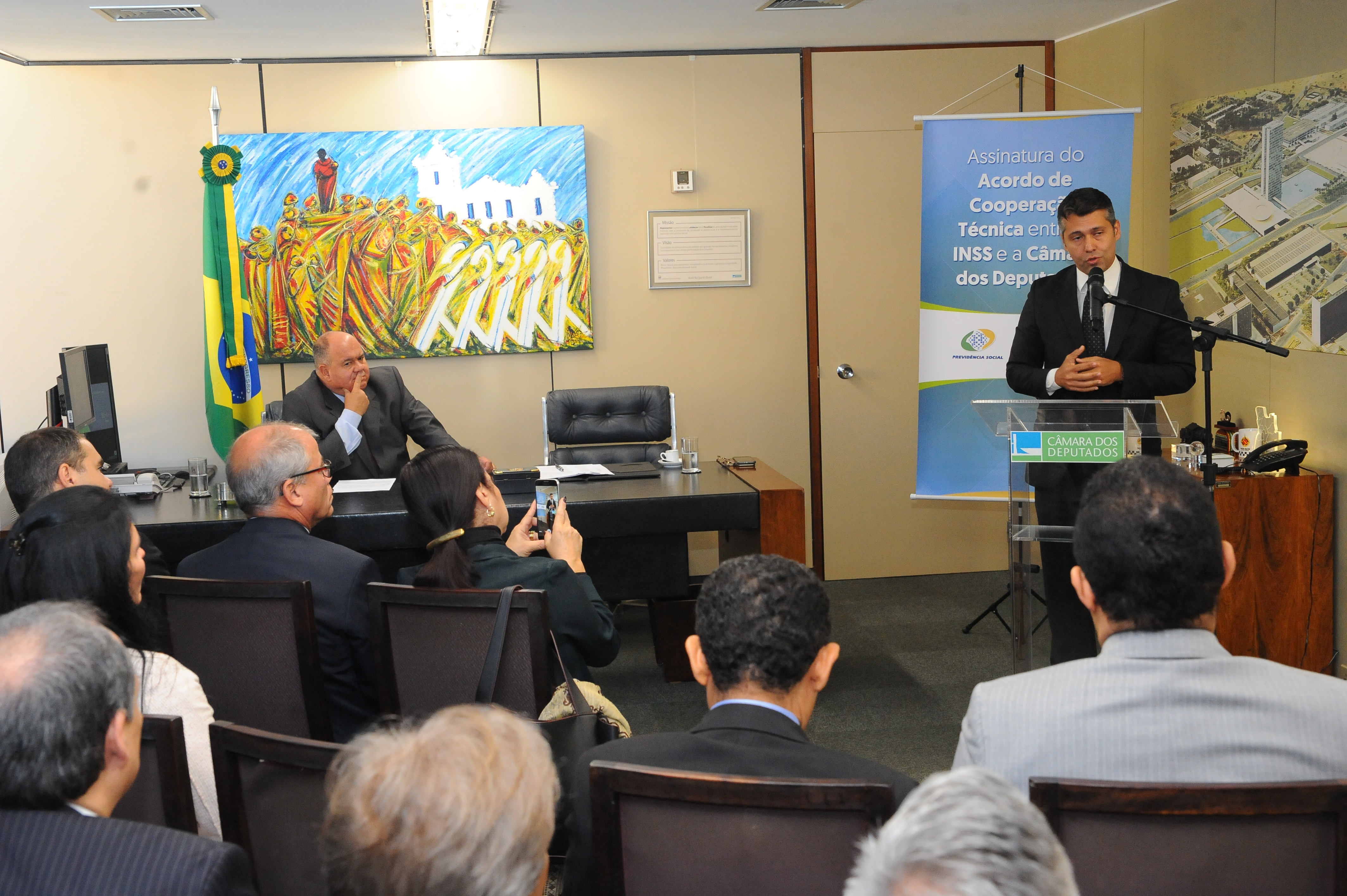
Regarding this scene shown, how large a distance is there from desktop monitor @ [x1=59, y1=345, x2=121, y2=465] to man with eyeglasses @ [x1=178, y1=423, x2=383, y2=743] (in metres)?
1.90

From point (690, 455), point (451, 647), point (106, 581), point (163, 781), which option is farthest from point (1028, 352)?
point (163, 781)

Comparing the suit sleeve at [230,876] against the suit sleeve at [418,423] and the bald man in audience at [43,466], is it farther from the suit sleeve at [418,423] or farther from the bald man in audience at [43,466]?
the suit sleeve at [418,423]

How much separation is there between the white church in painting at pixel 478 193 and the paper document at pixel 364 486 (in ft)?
5.76

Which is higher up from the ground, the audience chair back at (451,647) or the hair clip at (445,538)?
the hair clip at (445,538)

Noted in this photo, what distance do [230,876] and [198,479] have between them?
3.18 metres

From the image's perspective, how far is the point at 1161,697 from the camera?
1.38m

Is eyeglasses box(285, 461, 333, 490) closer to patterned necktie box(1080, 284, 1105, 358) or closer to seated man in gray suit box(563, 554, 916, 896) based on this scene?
seated man in gray suit box(563, 554, 916, 896)

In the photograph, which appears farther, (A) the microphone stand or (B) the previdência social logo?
(B) the previdência social logo

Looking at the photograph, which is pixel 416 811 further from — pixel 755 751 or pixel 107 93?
pixel 107 93

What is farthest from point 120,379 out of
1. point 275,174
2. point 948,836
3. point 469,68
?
point 948,836

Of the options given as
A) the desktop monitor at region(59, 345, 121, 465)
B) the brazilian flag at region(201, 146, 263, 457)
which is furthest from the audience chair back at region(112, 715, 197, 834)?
the brazilian flag at region(201, 146, 263, 457)

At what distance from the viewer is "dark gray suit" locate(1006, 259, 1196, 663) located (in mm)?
3004

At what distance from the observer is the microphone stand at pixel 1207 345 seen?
2.93m

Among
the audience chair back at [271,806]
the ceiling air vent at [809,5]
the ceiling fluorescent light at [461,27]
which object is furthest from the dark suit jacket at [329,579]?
the ceiling air vent at [809,5]
